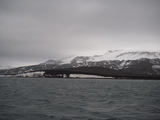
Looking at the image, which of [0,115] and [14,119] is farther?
[0,115]

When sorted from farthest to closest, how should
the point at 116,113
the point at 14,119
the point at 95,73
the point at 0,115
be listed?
the point at 95,73 → the point at 116,113 → the point at 0,115 → the point at 14,119

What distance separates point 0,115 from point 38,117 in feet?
9.78

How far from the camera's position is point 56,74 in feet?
653

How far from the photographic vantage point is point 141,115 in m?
19.1

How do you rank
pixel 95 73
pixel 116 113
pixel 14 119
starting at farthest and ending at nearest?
pixel 95 73
pixel 116 113
pixel 14 119

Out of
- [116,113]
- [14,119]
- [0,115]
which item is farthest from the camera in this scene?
[116,113]

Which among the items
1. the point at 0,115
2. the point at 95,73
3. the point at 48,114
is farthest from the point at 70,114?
the point at 95,73

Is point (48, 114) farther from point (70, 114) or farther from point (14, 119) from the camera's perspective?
point (14, 119)

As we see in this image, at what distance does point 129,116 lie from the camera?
18625 mm

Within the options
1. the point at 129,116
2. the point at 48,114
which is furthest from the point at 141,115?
the point at 48,114

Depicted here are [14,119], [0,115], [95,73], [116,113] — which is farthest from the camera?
[95,73]

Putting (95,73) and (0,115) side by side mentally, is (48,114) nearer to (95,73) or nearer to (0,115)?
(0,115)

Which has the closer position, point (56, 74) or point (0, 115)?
point (0, 115)

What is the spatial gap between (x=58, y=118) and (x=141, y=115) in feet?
21.4
